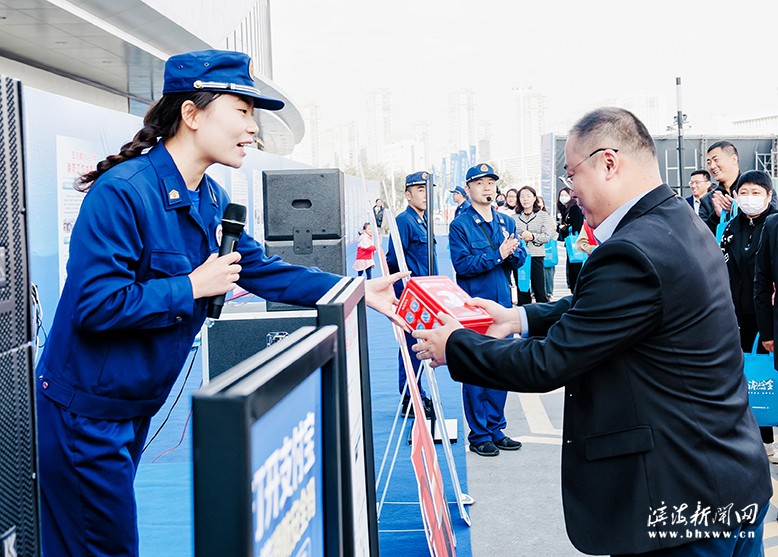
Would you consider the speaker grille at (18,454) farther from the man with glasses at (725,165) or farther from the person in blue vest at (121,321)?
the man with glasses at (725,165)

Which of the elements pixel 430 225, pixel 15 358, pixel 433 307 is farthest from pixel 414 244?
pixel 15 358

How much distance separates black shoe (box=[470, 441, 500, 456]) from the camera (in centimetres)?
588

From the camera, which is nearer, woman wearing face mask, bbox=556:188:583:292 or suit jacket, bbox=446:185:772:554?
suit jacket, bbox=446:185:772:554

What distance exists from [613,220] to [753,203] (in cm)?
401

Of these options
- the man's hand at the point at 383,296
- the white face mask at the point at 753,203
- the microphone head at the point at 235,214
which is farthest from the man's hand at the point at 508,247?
the microphone head at the point at 235,214

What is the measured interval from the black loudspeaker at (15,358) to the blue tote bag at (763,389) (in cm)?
445

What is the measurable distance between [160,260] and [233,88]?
0.56 meters

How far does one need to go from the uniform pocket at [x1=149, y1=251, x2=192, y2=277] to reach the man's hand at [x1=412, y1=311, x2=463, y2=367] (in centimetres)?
75

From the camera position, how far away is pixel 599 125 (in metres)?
2.23

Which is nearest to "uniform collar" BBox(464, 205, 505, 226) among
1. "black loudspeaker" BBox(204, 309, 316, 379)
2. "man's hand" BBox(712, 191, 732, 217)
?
"black loudspeaker" BBox(204, 309, 316, 379)

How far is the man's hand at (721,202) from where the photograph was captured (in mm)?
7364

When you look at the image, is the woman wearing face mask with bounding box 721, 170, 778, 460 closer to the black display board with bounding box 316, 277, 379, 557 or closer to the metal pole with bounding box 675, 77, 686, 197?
the black display board with bounding box 316, 277, 379, 557

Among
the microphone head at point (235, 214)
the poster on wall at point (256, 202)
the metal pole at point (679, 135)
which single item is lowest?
the microphone head at point (235, 214)

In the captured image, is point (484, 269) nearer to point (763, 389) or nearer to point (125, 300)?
point (763, 389)
